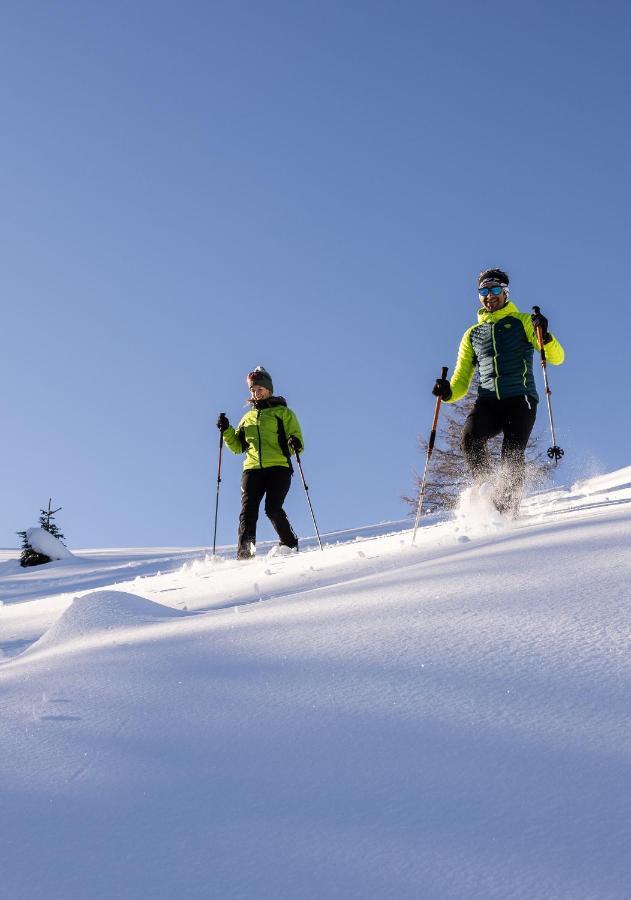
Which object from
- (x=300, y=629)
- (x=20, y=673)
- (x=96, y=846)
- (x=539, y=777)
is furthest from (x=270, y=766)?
(x=20, y=673)

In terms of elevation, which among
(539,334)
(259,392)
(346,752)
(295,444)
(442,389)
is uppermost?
(259,392)

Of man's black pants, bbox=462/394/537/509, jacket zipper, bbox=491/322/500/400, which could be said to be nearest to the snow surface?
man's black pants, bbox=462/394/537/509

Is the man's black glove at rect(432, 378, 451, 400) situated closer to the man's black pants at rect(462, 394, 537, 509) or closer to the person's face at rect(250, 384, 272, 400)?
the man's black pants at rect(462, 394, 537, 509)

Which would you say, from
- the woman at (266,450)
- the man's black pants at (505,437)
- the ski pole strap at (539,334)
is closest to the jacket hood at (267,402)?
the woman at (266,450)

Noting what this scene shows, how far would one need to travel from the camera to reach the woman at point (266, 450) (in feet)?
28.7

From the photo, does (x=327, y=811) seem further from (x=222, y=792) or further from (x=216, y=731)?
(x=216, y=731)

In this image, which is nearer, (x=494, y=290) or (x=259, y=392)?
(x=494, y=290)

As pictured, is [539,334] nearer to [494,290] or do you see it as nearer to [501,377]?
[501,377]

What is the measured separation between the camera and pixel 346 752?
1.47 metres

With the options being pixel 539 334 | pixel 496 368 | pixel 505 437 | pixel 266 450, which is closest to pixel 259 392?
pixel 266 450

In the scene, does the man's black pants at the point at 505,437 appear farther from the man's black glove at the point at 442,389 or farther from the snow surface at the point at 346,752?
the snow surface at the point at 346,752

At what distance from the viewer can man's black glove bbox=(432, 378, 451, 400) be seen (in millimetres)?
6490

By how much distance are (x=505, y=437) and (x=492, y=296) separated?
4.12 feet

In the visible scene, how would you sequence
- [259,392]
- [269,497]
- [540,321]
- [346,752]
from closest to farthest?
[346,752] < [540,321] < [269,497] < [259,392]
